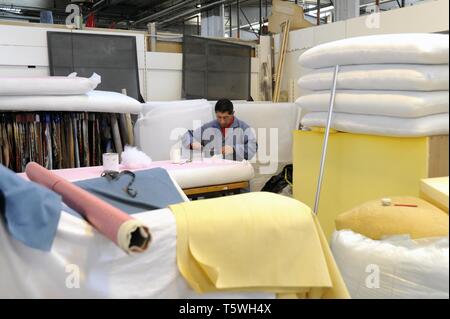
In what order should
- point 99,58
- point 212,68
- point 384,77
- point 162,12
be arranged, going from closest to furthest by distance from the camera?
point 384,77 < point 99,58 < point 212,68 < point 162,12

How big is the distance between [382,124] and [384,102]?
10 cm

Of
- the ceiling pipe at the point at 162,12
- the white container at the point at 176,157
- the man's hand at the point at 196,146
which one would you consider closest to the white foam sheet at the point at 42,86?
the white container at the point at 176,157

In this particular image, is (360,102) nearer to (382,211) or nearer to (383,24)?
(382,211)

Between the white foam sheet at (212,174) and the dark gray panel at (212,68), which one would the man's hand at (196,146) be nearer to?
the white foam sheet at (212,174)

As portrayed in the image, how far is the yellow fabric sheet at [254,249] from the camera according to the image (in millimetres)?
1130

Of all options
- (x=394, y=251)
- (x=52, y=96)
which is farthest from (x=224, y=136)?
(x=394, y=251)

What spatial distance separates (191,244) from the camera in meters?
1.13

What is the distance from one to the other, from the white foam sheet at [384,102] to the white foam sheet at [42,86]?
1.63 metres

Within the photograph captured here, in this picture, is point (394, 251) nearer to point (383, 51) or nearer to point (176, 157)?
point (383, 51)

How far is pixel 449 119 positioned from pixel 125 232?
800 millimetres

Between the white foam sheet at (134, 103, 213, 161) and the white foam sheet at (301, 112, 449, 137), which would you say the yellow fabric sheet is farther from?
the white foam sheet at (134, 103, 213, 161)

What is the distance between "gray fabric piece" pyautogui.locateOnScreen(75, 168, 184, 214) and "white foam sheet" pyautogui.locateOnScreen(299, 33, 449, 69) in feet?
3.44

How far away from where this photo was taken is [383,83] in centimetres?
193

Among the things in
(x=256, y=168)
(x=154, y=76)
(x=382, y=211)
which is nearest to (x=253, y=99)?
(x=154, y=76)
